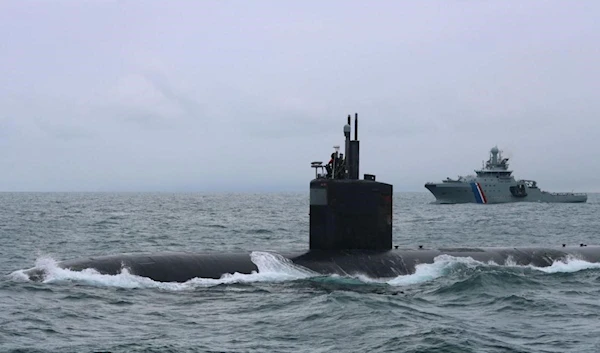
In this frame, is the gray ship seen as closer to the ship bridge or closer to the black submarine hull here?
the ship bridge

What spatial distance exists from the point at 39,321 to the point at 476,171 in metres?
100

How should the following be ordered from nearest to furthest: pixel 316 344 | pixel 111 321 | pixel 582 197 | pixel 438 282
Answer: pixel 316 344 < pixel 111 321 < pixel 438 282 < pixel 582 197

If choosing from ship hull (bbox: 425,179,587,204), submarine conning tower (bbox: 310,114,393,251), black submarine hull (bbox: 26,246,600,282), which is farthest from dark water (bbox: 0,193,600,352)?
ship hull (bbox: 425,179,587,204)

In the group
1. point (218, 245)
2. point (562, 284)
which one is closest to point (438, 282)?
point (562, 284)

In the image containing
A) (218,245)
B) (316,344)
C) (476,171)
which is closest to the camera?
(316,344)

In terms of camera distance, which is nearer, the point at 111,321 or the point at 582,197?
the point at 111,321

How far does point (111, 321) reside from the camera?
579 inches

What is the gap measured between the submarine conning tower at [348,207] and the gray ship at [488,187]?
8768cm

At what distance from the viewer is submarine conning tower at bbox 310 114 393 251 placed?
21109 millimetres

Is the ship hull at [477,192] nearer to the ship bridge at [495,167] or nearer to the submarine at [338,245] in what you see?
the ship bridge at [495,167]

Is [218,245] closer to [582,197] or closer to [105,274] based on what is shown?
[105,274]

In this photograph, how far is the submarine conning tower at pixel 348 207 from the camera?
2111 centimetres

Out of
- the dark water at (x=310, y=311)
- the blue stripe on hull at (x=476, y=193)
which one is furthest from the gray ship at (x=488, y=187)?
the dark water at (x=310, y=311)

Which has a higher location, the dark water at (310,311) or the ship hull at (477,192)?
the ship hull at (477,192)
